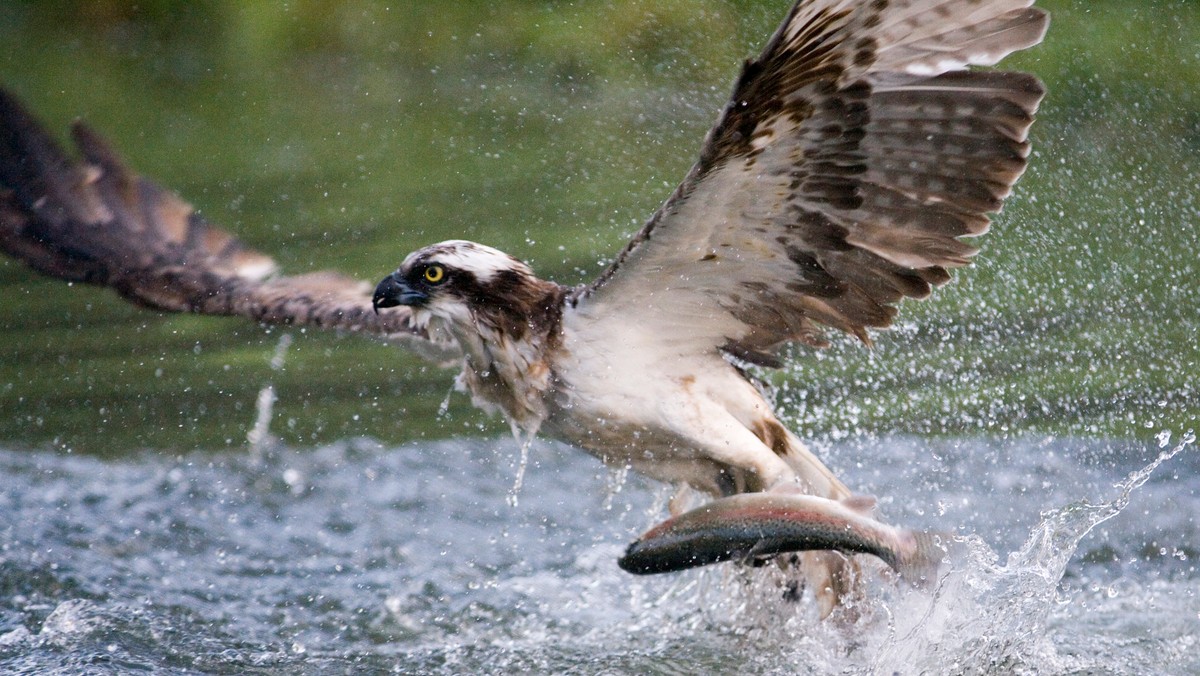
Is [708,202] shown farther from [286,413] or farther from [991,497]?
[286,413]

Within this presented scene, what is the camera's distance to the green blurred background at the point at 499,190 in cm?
708

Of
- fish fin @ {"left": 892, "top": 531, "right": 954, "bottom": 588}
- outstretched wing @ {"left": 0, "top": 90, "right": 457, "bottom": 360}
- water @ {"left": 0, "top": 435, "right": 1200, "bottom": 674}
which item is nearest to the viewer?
fish fin @ {"left": 892, "top": 531, "right": 954, "bottom": 588}

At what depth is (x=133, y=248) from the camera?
6.06 meters

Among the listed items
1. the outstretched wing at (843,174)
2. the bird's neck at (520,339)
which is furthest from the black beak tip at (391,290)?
the outstretched wing at (843,174)

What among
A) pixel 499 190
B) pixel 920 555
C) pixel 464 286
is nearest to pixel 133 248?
pixel 464 286

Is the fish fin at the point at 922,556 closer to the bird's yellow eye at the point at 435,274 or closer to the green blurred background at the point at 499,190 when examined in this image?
the bird's yellow eye at the point at 435,274

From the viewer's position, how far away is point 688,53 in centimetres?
1225

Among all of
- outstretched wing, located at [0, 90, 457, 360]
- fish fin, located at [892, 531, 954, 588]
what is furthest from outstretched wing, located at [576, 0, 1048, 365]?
outstretched wing, located at [0, 90, 457, 360]

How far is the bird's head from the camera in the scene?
462 cm

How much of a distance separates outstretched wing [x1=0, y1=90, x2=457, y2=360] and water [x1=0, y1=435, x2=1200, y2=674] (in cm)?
86

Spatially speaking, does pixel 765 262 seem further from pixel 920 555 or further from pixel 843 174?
pixel 920 555

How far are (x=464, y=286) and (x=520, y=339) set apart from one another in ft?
0.80

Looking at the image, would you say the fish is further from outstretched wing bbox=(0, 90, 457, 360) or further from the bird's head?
outstretched wing bbox=(0, 90, 457, 360)

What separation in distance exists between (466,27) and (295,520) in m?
7.37
